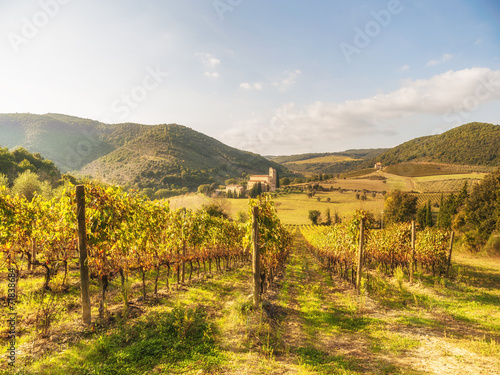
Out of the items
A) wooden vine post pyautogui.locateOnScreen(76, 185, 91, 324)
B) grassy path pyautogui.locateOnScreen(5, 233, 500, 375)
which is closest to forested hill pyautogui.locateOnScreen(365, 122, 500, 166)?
grassy path pyautogui.locateOnScreen(5, 233, 500, 375)

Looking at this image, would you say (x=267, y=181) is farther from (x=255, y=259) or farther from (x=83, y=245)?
(x=83, y=245)

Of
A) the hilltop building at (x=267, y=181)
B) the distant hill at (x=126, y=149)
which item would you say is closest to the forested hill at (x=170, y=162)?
the distant hill at (x=126, y=149)

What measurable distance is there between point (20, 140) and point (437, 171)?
193554 mm

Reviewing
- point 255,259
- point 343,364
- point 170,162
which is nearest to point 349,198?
Answer: point 170,162

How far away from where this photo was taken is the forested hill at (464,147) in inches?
3430

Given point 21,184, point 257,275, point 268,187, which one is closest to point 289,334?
point 257,275

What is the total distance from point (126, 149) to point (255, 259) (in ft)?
415

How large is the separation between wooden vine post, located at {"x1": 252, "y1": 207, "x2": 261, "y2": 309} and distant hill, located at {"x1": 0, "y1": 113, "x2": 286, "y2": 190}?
3342 inches

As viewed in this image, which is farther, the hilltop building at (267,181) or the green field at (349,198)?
the hilltop building at (267,181)

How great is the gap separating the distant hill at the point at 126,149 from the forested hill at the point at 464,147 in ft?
343

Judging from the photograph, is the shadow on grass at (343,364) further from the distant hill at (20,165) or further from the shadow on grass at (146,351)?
the distant hill at (20,165)

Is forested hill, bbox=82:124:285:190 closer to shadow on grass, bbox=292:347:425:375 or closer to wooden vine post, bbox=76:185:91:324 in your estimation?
wooden vine post, bbox=76:185:91:324

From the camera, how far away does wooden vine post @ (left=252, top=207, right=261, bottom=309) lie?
747 cm

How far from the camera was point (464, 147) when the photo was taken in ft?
311
